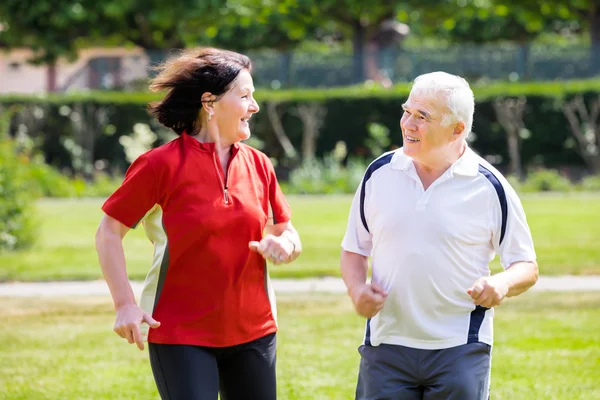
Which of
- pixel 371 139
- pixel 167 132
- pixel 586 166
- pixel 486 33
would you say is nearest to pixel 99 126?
pixel 167 132

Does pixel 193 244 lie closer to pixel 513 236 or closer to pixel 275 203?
pixel 275 203

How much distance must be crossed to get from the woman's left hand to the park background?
204cm

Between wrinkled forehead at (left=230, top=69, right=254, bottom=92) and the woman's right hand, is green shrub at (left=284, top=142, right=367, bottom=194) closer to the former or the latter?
wrinkled forehead at (left=230, top=69, right=254, bottom=92)

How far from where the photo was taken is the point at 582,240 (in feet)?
37.3

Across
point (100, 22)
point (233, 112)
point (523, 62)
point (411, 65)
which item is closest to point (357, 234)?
point (233, 112)

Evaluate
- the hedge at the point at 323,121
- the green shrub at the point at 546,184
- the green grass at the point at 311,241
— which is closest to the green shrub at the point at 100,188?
the green grass at the point at 311,241

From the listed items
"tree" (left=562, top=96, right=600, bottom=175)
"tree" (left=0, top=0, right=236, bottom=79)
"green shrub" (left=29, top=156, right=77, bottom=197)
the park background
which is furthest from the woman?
"tree" (left=0, top=0, right=236, bottom=79)

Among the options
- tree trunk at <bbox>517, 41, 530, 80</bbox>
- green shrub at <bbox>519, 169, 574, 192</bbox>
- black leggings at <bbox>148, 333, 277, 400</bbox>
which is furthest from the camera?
tree trunk at <bbox>517, 41, 530, 80</bbox>

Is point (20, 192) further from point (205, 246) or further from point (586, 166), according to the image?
point (586, 166)

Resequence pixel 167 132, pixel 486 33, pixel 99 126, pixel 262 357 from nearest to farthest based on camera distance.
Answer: pixel 262 357 → pixel 167 132 → pixel 99 126 → pixel 486 33

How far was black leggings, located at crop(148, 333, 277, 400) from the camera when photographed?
3.46 m

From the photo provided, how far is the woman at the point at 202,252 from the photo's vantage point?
348cm

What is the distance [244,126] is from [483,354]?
109 cm

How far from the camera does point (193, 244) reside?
3479 mm
